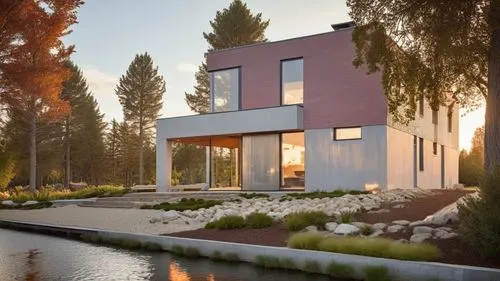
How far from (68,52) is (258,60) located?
8630 mm

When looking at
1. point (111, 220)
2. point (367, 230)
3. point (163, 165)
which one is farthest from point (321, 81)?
point (367, 230)

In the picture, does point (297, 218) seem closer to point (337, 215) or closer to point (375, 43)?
point (337, 215)

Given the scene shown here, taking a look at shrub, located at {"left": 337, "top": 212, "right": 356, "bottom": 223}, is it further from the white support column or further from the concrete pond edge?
the white support column

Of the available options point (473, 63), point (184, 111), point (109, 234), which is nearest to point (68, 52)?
point (109, 234)

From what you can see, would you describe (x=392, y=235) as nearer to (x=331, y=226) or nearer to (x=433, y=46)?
(x=331, y=226)

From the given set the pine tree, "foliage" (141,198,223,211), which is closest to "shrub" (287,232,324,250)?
"foliage" (141,198,223,211)

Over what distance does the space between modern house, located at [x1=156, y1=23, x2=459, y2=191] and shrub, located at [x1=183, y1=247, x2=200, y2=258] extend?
30.9 ft

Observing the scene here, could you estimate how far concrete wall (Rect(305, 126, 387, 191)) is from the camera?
16.3 m

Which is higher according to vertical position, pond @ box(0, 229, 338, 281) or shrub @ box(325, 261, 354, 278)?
shrub @ box(325, 261, 354, 278)

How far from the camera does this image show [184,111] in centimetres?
4166

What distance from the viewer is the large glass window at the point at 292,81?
18.5 meters

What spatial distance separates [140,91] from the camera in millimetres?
42750

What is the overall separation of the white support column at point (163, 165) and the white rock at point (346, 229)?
507 inches

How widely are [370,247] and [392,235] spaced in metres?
1.39
